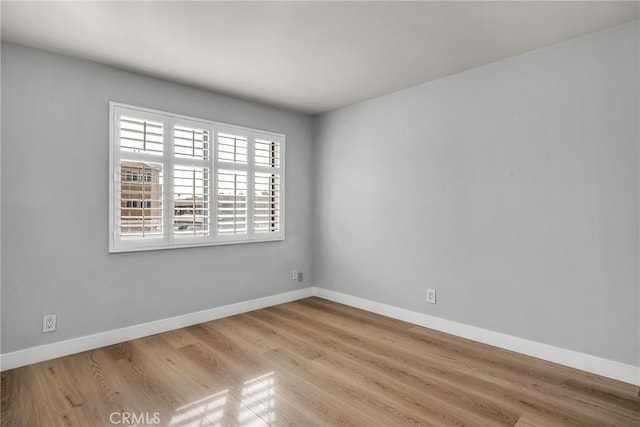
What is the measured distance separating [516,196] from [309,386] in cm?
217

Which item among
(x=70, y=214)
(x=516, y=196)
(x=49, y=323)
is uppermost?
(x=516, y=196)

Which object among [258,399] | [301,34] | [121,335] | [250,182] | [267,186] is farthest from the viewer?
[267,186]

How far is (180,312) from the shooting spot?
3338mm

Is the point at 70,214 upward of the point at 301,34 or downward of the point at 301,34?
downward

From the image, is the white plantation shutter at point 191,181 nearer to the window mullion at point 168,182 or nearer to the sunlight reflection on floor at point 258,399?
the window mullion at point 168,182

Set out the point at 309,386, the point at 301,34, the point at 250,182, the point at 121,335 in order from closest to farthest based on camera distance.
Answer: the point at 309,386 → the point at 301,34 → the point at 121,335 → the point at 250,182

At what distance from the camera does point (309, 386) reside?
225cm

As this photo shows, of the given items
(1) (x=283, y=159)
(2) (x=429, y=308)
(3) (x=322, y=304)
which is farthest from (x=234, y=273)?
(2) (x=429, y=308)

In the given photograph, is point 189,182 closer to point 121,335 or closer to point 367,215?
point 121,335

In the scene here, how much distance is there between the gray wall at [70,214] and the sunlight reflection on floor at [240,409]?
140cm

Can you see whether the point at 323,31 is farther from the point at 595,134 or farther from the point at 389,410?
the point at 389,410

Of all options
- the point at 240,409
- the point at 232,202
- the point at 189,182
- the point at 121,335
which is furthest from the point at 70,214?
the point at 240,409

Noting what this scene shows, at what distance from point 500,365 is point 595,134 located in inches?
70.8

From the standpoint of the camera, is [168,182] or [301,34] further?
[168,182]
